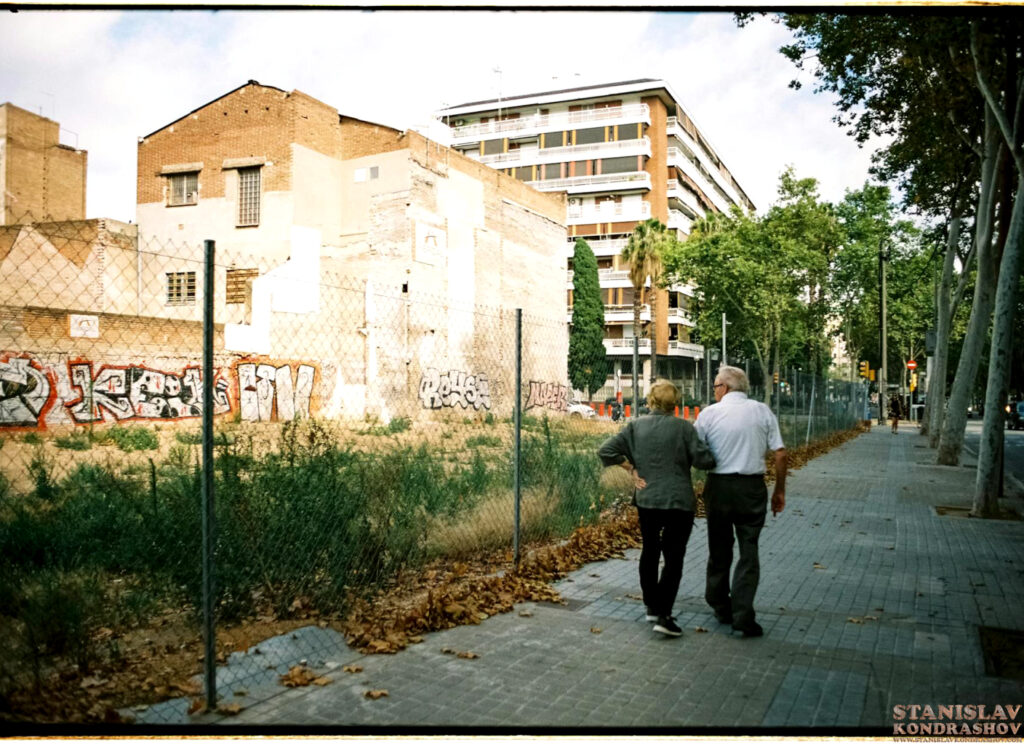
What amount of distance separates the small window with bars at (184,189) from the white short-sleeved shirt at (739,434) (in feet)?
103

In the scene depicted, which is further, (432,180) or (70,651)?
(432,180)

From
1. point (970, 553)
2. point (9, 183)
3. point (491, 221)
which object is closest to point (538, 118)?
point (491, 221)

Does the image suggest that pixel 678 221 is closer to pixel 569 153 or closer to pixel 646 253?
pixel 569 153

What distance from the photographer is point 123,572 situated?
249 inches

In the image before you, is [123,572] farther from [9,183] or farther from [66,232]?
[9,183]

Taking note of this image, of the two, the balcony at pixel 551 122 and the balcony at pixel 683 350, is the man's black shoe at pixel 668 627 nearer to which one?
the balcony at pixel 683 350

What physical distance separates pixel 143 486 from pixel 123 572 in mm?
923

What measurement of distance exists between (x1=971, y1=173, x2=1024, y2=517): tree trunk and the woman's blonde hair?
23.4ft

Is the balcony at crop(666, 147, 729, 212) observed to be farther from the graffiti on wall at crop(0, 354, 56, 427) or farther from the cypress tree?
the graffiti on wall at crop(0, 354, 56, 427)

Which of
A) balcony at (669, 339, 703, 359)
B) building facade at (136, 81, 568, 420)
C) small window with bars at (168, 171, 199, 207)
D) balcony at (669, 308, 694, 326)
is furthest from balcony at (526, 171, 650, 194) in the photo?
small window with bars at (168, 171, 199, 207)

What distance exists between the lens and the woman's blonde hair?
231 inches

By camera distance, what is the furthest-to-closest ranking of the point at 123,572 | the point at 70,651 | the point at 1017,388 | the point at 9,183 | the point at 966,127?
the point at 1017,388 → the point at 9,183 → the point at 966,127 → the point at 123,572 → the point at 70,651

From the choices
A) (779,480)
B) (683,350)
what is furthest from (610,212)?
(779,480)

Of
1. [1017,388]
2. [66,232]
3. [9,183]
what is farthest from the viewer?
[1017,388]
